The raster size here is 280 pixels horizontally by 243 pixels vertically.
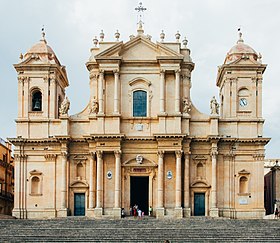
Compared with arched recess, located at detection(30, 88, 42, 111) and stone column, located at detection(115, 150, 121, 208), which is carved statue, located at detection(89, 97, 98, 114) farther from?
arched recess, located at detection(30, 88, 42, 111)

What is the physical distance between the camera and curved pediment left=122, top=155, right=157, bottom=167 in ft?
173

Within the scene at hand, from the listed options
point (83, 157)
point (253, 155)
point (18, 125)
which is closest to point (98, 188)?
point (83, 157)

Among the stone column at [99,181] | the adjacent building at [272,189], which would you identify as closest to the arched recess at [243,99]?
the adjacent building at [272,189]

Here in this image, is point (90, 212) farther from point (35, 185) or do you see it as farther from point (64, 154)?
point (35, 185)

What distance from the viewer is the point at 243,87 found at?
54.2 meters

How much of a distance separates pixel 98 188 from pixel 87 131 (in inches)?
169

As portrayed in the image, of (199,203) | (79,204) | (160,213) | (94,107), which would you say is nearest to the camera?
(160,213)

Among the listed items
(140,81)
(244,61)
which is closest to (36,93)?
(140,81)

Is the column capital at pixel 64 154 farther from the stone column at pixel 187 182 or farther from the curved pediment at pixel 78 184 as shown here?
the stone column at pixel 187 182

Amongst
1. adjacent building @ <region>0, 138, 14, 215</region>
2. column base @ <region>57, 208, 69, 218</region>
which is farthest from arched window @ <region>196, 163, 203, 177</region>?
adjacent building @ <region>0, 138, 14, 215</region>

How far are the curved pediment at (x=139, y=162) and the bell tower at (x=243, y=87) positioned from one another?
6.70 m

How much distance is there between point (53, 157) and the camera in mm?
53625

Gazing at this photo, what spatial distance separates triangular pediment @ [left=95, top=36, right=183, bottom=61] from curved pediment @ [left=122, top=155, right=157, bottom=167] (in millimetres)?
7293

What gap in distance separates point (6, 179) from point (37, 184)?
1375 cm
